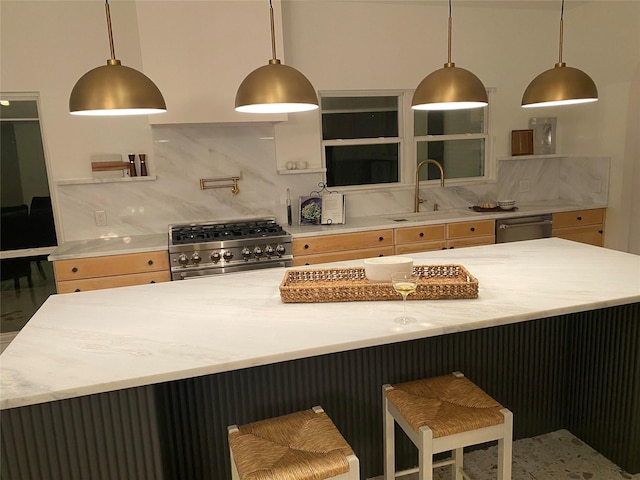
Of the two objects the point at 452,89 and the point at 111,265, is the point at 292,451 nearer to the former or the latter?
the point at 452,89

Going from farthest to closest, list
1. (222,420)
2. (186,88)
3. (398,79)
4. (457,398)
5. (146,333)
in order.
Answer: (398,79)
(186,88)
(222,420)
(457,398)
(146,333)

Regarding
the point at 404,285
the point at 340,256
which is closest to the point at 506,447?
the point at 404,285

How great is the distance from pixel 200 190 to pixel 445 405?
9.70ft

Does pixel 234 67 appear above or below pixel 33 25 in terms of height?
below

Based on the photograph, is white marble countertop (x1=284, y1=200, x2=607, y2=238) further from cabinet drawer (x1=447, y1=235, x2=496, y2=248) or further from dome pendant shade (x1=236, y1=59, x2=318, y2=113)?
→ dome pendant shade (x1=236, y1=59, x2=318, y2=113)

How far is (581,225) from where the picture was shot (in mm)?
4547

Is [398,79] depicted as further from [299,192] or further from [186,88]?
[186,88]

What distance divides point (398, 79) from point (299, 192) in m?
1.41

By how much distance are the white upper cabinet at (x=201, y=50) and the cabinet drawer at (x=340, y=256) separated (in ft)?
3.90

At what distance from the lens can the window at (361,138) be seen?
445cm

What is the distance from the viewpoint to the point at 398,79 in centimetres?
446

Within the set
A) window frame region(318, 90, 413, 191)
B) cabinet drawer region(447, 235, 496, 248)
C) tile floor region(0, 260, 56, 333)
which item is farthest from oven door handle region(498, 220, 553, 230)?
tile floor region(0, 260, 56, 333)

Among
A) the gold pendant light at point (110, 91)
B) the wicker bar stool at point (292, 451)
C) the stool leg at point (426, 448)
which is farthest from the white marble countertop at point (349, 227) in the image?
the stool leg at point (426, 448)

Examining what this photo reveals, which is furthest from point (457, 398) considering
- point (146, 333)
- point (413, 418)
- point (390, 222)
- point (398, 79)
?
point (398, 79)
